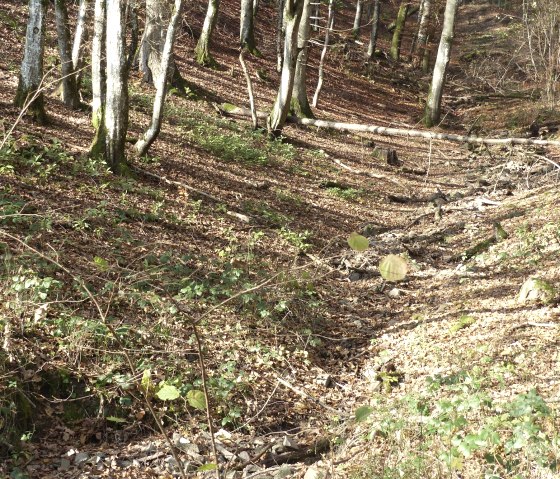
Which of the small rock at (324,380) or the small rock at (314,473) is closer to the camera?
the small rock at (314,473)

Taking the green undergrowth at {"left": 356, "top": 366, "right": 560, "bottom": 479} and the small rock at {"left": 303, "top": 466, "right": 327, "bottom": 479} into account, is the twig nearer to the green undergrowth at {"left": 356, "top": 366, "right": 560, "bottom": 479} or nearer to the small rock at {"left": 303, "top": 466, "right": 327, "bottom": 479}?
the green undergrowth at {"left": 356, "top": 366, "right": 560, "bottom": 479}

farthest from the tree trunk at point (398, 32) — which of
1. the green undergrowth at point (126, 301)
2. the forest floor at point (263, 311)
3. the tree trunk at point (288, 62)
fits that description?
the green undergrowth at point (126, 301)

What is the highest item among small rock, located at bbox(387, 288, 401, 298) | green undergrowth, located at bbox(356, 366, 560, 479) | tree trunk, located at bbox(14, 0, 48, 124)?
tree trunk, located at bbox(14, 0, 48, 124)

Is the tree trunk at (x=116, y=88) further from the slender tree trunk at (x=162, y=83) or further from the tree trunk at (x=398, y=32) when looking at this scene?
the tree trunk at (x=398, y=32)

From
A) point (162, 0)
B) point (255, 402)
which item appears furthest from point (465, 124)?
point (255, 402)

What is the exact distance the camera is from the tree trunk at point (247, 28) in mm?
22188

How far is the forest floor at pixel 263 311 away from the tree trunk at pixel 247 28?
9148 mm

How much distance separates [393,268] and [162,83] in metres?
8.05

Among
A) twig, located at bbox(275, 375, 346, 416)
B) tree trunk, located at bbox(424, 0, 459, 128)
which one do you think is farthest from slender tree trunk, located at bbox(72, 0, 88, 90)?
tree trunk, located at bbox(424, 0, 459, 128)

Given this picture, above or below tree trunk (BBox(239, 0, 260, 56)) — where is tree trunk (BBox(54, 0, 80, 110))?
below

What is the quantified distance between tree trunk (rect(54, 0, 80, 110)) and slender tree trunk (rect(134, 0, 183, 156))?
159 cm

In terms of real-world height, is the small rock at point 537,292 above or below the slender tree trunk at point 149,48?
below

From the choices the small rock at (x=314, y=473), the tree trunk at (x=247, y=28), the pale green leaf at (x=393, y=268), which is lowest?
the small rock at (x=314, y=473)

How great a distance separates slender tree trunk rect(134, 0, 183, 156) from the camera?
948cm
